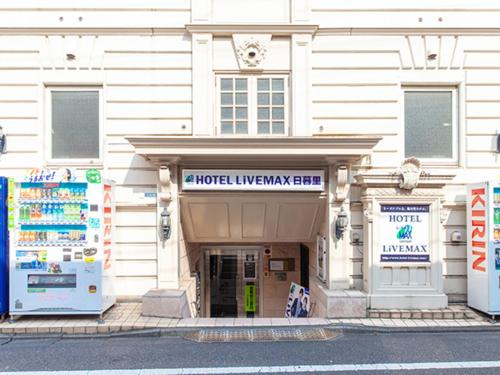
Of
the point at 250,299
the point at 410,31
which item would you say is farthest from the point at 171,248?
the point at 410,31

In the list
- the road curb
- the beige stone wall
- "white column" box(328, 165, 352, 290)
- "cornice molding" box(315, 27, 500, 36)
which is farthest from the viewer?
the beige stone wall

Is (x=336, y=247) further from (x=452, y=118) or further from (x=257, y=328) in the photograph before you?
(x=452, y=118)

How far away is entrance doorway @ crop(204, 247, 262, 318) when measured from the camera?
9438mm

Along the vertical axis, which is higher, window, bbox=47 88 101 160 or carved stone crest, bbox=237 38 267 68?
carved stone crest, bbox=237 38 267 68

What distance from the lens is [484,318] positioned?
6.06 metres

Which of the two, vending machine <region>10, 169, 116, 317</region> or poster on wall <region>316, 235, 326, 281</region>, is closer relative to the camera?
vending machine <region>10, 169, 116, 317</region>

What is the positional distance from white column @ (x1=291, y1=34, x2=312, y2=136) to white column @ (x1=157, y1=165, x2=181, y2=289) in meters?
2.68

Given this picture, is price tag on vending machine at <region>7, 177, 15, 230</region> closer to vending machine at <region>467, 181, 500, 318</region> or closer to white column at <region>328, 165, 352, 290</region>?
white column at <region>328, 165, 352, 290</region>

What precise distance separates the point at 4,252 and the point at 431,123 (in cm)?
862

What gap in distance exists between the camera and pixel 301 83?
6.79 metres

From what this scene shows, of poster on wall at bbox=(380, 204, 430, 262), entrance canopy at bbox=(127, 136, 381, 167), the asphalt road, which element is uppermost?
entrance canopy at bbox=(127, 136, 381, 167)

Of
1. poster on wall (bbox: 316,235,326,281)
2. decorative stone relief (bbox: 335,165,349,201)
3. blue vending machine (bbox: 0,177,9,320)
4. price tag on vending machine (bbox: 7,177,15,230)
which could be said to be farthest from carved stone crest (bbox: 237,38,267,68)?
blue vending machine (bbox: 0,177,9,320)

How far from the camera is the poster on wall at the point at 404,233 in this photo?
6.30 m

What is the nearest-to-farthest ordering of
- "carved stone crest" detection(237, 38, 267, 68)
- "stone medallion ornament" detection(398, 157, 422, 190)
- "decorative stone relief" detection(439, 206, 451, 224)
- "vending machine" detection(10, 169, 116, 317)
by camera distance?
"vending machine" detection(10, 169, 116, 317) → "stone medallion ornament" detection(398, 157, 422, 190) → "decorative stone relief" detection(439, 206, 451, 224) → "carved stone crest" detection(237, 38, 267, 68)
